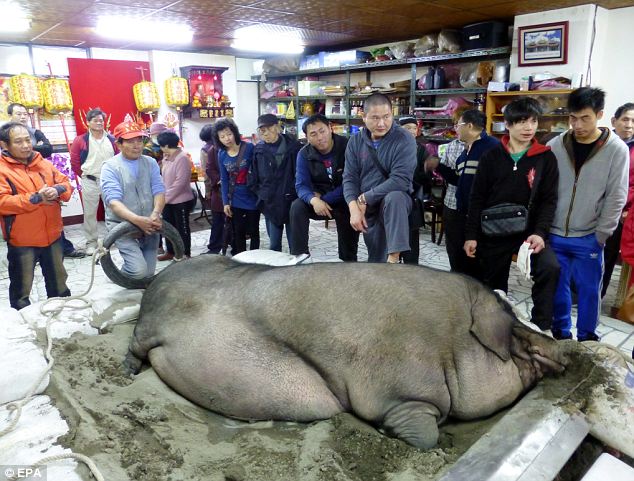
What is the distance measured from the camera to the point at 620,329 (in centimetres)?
422

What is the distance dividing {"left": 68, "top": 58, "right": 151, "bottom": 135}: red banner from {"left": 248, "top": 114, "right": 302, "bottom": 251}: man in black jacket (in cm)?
554

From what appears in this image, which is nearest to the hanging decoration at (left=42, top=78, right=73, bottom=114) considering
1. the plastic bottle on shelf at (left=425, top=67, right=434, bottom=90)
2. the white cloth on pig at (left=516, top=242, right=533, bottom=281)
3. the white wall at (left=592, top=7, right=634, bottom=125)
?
the plastic bottle on shelf at (left=425, top=67, right=434, bottom=90)

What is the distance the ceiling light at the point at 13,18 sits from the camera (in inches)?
226

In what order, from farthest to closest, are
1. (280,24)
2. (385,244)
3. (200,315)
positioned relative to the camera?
(280,24)
(385,244)
(200,315)

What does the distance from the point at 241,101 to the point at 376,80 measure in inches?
151

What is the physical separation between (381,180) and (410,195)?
0.41m

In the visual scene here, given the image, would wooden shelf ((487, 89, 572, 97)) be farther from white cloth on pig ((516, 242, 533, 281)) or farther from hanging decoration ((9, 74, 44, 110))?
hanging decoration ((9, 74, 44, 110))

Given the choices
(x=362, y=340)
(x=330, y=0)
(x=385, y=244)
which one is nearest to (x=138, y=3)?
(x=330, y=0)

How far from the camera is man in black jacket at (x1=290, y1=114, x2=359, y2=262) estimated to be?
4.23 metres

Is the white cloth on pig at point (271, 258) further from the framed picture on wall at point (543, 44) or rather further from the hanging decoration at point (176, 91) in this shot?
the hanging decoration at point (176, 91)

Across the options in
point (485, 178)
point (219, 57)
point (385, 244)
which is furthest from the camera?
point (219, 57)

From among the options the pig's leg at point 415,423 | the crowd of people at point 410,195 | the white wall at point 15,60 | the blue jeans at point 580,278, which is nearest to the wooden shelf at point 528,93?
the crowd of people at point 410,195

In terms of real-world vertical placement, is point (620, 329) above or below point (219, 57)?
below

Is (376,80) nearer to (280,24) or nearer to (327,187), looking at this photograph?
(280,24)
